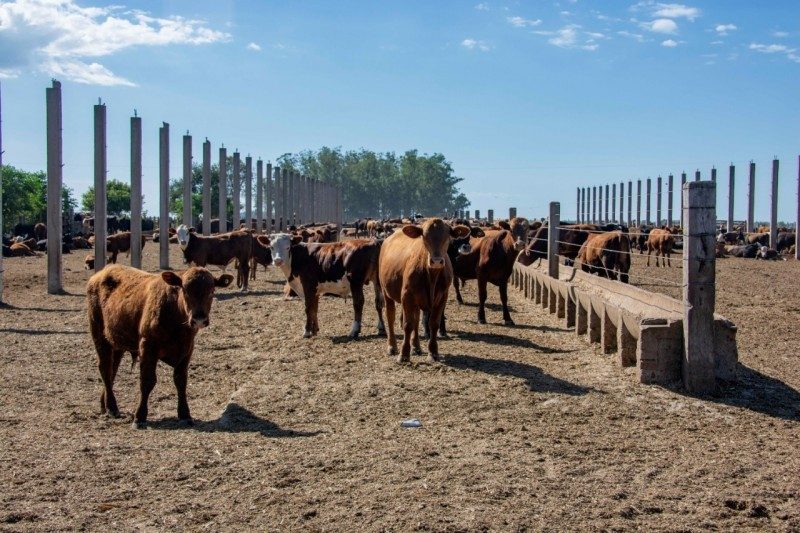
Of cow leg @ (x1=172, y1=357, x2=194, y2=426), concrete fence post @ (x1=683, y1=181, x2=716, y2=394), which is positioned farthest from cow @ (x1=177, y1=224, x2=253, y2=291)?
concrete fence post @ (x1=683, y1=181, x2=716, y2=394)

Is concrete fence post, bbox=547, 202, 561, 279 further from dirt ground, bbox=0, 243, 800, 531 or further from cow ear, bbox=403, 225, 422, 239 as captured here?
cow ear, bbox=403, 225, 422, 239

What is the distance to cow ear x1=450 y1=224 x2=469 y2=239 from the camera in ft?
35.7

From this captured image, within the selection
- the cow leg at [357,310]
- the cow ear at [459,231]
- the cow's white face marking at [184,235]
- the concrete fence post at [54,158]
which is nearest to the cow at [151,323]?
the cow ear at [459,231]

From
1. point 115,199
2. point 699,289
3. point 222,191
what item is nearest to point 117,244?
point 222,191

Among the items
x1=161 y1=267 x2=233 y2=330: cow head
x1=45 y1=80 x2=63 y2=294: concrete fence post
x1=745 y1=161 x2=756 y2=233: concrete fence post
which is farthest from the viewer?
x1=745 y1=161 x2=756 y2=233: concrete fence post

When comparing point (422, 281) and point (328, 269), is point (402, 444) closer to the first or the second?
point (422, 281)

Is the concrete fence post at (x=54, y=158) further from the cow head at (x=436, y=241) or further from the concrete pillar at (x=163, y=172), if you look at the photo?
the cow head at (x=436, y=241)

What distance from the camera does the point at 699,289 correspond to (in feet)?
25.9

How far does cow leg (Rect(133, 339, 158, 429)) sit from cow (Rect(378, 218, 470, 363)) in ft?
10.9

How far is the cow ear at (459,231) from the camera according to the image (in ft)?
35.7

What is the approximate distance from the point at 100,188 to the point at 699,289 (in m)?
19.2

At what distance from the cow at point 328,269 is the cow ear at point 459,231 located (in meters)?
2.13

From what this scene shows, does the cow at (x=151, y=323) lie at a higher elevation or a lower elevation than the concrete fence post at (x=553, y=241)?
lower

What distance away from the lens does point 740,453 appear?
6066mm
